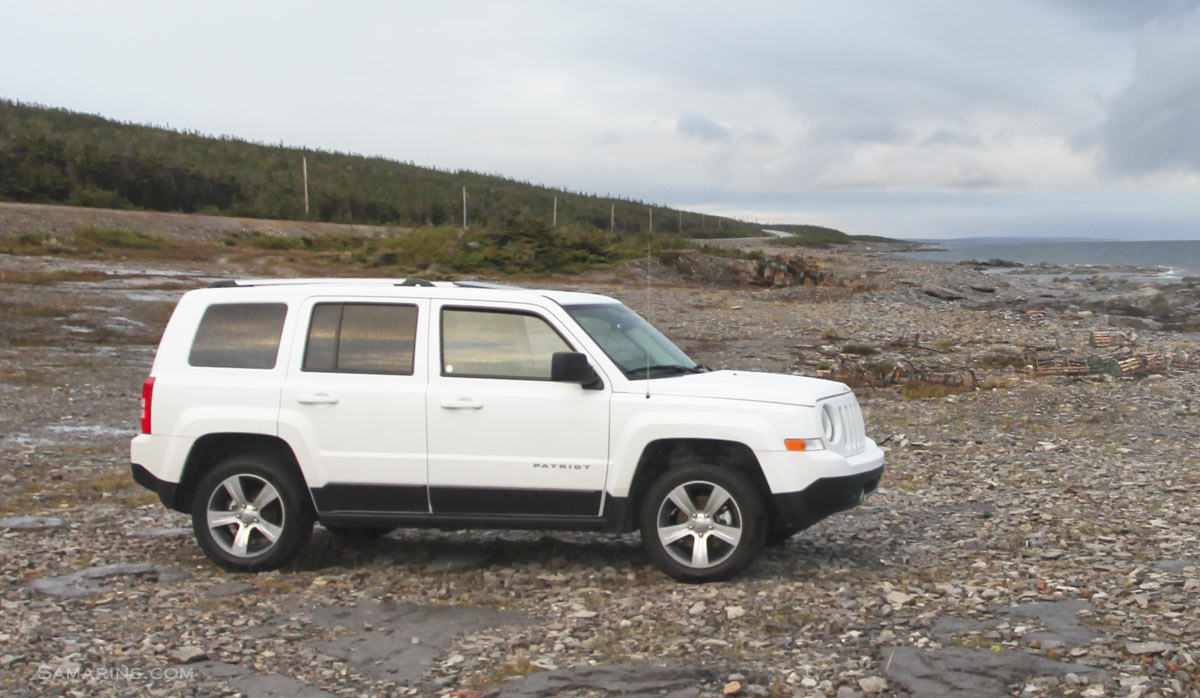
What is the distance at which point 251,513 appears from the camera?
25.1ft

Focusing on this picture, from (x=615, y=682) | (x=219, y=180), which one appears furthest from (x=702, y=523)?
(x=219, y=180)

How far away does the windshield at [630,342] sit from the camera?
24.8 ft

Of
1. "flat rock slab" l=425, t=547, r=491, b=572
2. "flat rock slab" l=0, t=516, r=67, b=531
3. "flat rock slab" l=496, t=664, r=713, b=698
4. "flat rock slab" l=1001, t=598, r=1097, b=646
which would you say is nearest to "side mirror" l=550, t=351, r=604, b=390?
"flat rock slab" l=425, t=547, r=491, b=572

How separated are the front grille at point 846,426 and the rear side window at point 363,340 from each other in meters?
2.75

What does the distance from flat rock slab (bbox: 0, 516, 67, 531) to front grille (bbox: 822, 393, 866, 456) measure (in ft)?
20.1

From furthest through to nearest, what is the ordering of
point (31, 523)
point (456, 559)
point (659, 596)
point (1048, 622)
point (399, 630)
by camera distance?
point (31, 523) → point (456, 559) → point (659, 596) → point (399, 630) → point (1048, 622)

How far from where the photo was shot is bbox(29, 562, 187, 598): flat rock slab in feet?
23.8

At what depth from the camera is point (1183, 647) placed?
18.9 ft

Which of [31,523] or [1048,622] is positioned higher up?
[1048,622]

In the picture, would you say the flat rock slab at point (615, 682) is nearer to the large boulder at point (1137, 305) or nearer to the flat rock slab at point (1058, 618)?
the flat rock slab at point (1058, 618)

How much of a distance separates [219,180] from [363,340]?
6164cm

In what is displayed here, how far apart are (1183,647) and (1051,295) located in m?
43.3

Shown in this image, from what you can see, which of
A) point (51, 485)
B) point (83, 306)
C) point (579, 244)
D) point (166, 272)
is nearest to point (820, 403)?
point (51, 485)

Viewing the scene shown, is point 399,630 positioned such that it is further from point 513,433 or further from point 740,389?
point 740,389
